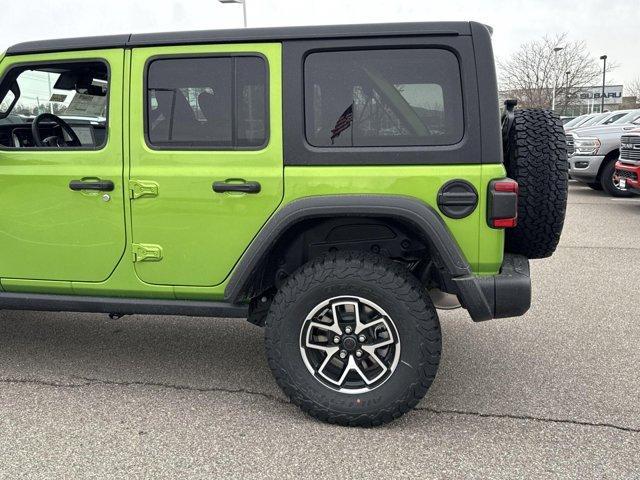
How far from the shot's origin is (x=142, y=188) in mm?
2949

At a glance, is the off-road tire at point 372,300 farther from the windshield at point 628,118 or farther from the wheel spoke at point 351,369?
the windshield at point 628,118

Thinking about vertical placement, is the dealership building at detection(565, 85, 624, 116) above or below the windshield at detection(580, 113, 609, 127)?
above

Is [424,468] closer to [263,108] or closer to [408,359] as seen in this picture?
[408,359]

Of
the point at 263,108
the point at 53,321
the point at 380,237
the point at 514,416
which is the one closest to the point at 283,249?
the point at 380,237

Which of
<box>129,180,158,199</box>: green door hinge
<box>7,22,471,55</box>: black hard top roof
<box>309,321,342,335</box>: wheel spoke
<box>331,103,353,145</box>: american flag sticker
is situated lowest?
<box>309,321,342,335</box>: wheel spoke

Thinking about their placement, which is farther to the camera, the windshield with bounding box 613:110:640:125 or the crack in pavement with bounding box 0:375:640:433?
the windshield with bounding box 613:110:640:125

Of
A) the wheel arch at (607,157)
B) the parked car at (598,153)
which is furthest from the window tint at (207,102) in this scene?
the wheel arch at (607,157)

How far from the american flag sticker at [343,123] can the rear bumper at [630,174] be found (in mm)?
7361

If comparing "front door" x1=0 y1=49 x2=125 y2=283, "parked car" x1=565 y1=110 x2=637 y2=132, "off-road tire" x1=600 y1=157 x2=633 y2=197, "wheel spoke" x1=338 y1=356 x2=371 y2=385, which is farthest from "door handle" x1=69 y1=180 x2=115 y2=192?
"parked car" x1=565 y1=110 x2=637 y2=132

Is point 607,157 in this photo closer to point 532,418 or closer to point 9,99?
point 532,418

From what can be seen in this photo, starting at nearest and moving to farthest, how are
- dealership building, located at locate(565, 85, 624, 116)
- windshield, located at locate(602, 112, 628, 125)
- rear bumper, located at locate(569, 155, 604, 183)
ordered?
1. rear bumper, located at locate(569, 155, 604, 183)
2. windshield, located at locate(602, 112, 628, 125)
3. dealership building, located at locate(565, 85, 624, 116)

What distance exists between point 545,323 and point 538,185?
72.4 inches

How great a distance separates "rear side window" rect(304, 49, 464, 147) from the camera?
2.75m

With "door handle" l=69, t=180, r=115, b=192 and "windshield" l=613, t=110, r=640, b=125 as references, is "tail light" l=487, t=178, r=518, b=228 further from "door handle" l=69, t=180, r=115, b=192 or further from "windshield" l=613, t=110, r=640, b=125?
"windshield" l=613, t=110, r=640, b=125
